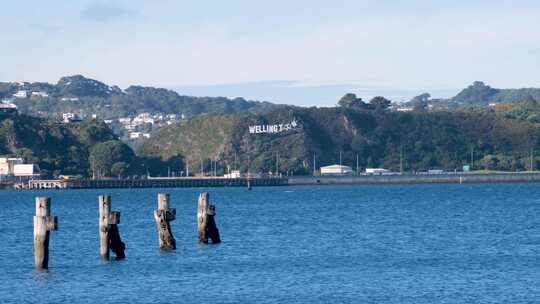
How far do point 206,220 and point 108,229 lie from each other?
10.5 metres

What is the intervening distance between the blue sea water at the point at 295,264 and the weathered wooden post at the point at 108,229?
2.07 feet

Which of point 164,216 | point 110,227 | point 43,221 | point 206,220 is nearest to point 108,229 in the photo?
point 110,227

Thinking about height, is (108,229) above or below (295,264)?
above

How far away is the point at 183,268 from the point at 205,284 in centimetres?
476

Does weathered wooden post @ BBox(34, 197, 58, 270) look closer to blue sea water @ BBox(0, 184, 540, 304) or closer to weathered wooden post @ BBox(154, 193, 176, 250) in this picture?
blue sea water @ BBox(0, 184, 540, 304)

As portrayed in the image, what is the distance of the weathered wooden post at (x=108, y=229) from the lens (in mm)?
54062

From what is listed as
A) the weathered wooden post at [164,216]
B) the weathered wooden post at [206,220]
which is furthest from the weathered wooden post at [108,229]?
the weathered wooden post at [206,220]

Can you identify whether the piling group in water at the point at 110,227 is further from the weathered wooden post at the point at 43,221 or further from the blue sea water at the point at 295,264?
the blue sea water at the point at 295,264

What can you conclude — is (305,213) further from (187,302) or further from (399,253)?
(187,302)

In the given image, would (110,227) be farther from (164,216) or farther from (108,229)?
(164,216)

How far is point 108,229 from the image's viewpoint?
5491 centimetres

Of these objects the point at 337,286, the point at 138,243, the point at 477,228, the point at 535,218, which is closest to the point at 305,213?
the point at 535,218

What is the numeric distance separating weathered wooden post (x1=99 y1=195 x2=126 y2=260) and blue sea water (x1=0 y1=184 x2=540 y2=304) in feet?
2.07

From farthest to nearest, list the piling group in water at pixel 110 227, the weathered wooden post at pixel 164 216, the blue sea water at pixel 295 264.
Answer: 1. the weathered wooden post at pixel 164 216
2. the piling group in water at pixel 110 227
3. the blue sea water at pixel 295 264
